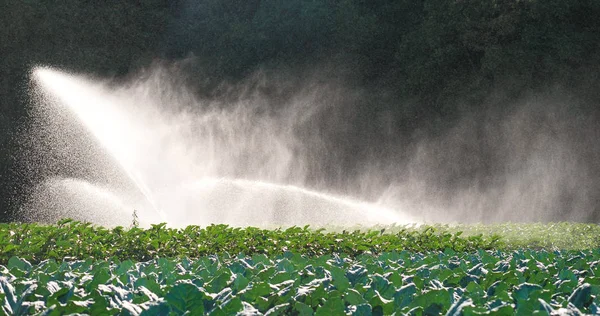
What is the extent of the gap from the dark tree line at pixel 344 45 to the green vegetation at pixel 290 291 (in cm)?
1778

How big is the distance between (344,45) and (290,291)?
22427mm

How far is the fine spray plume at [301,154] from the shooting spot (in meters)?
19.6

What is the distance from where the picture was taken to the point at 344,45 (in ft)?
82.4

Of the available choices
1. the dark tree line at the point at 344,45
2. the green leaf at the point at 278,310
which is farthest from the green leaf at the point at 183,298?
the dark tree line at the point at 344,45

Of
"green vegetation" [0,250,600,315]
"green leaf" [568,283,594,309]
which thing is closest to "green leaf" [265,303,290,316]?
"green vegetation" [0,250,600,315]

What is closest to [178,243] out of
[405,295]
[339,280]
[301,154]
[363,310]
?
[339,280]

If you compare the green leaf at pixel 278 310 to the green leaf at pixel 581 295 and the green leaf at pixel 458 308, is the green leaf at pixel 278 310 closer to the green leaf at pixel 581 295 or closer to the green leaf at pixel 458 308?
the green leaf at pixel 458 308

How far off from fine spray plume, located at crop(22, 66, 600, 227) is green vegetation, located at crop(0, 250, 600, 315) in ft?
43.0

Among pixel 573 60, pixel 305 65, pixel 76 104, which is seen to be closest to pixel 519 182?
pixel 573 60

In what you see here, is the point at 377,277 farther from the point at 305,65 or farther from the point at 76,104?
the point at 305,65

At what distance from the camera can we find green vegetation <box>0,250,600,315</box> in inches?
108

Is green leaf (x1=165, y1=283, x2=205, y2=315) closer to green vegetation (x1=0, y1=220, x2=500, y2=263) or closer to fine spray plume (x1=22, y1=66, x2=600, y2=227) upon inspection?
green vegetation (x1=0, y1=220, x2=500, y2=263)

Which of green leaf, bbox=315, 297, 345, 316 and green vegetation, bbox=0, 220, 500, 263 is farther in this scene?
green vegetation, bbox=0, 220, 500, 263

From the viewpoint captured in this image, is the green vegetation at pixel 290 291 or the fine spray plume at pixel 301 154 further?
the fine spray plume at pixel 301 154
